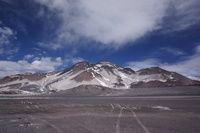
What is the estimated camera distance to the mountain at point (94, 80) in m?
99.7

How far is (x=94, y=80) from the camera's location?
11050 centimetres

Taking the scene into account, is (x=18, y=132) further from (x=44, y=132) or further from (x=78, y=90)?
(x=78, y=90)

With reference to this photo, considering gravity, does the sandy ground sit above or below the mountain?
below

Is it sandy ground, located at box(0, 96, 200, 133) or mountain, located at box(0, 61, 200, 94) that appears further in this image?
mountain, located at box(0, 61, 200, 94)

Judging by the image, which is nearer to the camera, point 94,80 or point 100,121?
point 100,121

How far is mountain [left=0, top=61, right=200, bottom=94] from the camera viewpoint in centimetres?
9969

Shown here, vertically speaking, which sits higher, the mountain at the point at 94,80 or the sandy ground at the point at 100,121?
the mountain at the point at 94,80

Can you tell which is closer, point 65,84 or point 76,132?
point 76,132

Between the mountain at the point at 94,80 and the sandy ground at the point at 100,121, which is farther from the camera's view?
the mountain at the point at 94,80

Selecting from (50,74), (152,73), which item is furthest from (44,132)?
(50,74)

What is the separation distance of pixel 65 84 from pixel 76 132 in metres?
104

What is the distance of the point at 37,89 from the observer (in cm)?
10144

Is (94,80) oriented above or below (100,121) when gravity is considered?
above

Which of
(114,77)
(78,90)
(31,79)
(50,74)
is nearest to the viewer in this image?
(78,90)
